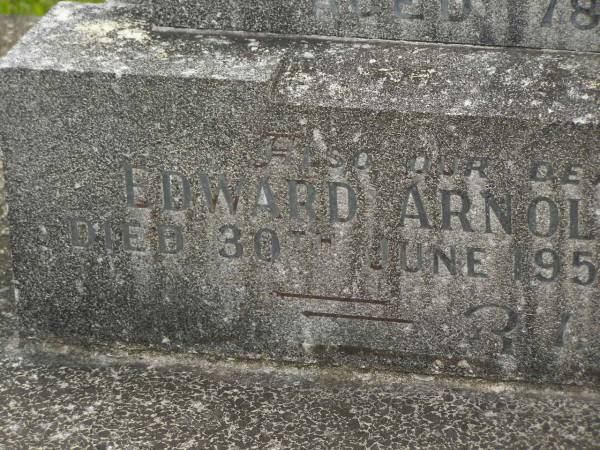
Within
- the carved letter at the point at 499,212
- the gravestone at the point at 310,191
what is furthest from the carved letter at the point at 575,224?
the carved letter at the point at 499,212

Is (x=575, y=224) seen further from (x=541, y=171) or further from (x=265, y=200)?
(x=265, y=200)

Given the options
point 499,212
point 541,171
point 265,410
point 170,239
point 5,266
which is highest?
point 541,171

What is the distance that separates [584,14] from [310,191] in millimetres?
847

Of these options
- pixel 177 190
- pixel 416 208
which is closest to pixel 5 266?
pixel 177 190

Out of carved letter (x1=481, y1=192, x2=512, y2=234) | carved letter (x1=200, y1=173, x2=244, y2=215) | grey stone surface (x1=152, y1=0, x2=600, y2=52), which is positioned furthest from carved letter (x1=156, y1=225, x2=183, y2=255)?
carved letter (x1=481, y1=192, x2=512, y2=234)

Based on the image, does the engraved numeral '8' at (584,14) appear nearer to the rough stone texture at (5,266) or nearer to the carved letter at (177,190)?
the carved letter at (177,190)

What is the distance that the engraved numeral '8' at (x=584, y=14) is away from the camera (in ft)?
9.21

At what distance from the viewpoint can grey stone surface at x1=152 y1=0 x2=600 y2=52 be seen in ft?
9.35

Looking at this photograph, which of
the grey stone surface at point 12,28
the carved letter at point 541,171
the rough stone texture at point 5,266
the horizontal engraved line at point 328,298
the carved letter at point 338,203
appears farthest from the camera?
the grey stone surface at point 12,28

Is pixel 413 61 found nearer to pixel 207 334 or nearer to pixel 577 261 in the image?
pixel 577 261

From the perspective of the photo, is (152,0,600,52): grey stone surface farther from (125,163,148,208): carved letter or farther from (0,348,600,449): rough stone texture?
(0,348,600,449): rough stone texture

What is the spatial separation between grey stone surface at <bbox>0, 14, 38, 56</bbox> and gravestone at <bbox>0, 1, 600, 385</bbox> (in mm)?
1612

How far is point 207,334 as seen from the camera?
314 centimetres

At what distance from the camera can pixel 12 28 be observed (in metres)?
4.81
